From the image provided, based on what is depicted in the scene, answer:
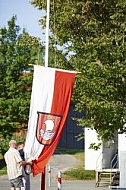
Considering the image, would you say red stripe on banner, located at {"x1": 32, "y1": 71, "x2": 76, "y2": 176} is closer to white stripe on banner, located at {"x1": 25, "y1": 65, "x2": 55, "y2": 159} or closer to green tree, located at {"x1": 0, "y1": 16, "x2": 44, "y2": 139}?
white stripe on banner, located at {"x1": 25, "y1": 65, "x2": 55, "y2": 159}

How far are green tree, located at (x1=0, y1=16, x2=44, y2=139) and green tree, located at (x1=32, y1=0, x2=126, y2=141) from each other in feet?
57.7

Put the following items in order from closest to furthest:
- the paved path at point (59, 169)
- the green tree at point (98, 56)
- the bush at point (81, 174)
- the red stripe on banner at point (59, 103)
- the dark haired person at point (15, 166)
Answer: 1. the red stripe on banner at point (59, 103)
2. the dark haired person at point (15, 166)
3. the green tree at point (98, 56)
4. the paved path at point (59, 169)
5. the bush at point (81, 174)

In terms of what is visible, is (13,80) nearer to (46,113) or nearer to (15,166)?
(15,166)

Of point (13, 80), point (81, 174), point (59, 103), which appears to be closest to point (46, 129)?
point (59, 103)

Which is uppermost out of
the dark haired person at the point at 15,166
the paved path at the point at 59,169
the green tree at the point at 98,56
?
the green tree at the point at 98,56

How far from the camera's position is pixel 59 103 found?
47.6 ft

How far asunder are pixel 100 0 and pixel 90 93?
141 inches

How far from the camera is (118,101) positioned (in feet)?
71.4

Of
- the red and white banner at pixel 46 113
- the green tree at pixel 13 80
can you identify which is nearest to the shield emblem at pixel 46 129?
the red and white banner at pixel 46 113

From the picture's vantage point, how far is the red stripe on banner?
14375 mm

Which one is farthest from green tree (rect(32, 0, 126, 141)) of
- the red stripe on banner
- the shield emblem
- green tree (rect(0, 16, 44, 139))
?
green tree (rect(0, 16, 44, 139))

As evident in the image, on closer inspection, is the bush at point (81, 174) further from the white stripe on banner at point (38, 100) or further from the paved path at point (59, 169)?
the white stripe on banner at point (38, 100)

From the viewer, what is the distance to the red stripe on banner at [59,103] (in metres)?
14.4

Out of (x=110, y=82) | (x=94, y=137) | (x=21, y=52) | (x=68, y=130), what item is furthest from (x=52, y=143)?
(x=68, y=130)
